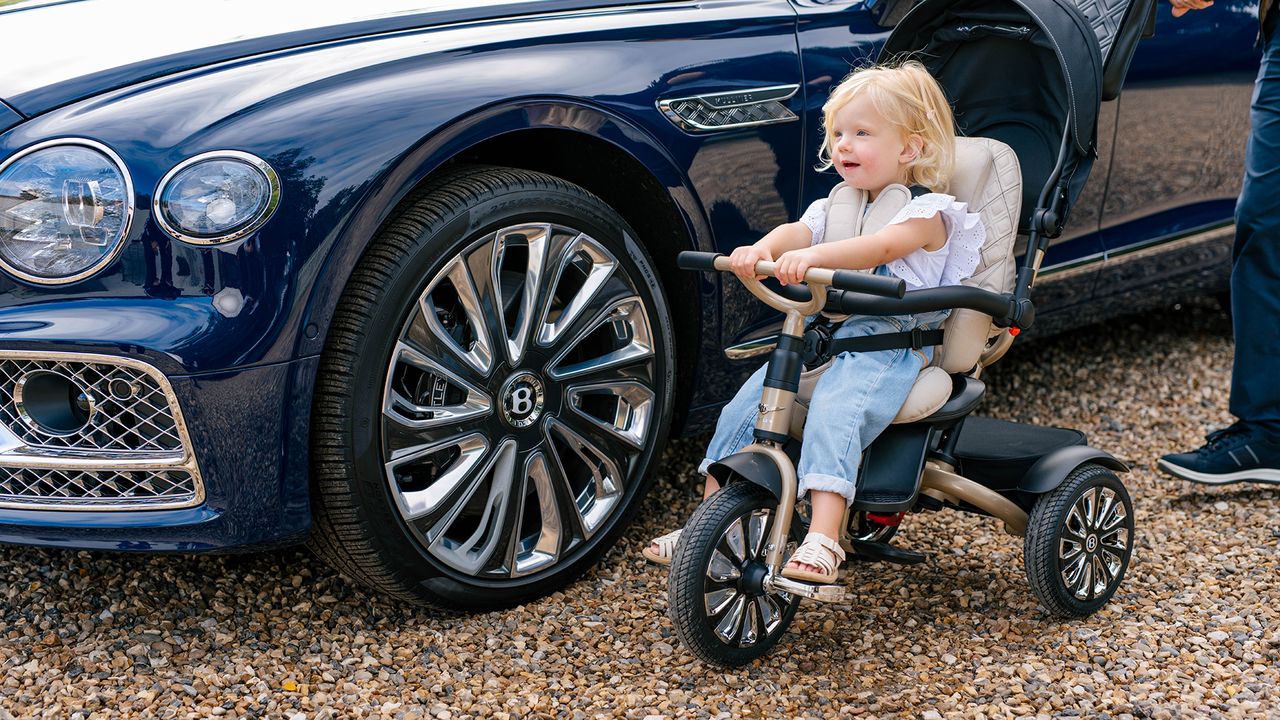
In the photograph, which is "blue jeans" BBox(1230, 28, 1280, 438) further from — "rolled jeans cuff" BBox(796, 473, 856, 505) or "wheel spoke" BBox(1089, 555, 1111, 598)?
"rolled jeans cuff" BBox(796, 473, 856, 505)

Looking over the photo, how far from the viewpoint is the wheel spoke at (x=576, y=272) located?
282 centimetres

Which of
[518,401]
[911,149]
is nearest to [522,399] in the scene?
[518,401]

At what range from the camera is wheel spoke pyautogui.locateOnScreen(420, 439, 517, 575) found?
276 cm

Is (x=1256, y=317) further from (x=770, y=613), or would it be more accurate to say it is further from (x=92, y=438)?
(x=92, y=438)

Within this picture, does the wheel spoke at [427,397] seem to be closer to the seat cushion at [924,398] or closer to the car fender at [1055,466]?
the seat cushion at [924,398]

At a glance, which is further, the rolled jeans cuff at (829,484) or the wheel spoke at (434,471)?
the wheel spoke at (434,471)

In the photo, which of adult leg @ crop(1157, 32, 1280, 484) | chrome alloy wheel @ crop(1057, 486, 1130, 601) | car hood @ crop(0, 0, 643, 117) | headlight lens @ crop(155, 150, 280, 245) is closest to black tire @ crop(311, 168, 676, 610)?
headlight lens @ crop(155, 150, 280, 245)

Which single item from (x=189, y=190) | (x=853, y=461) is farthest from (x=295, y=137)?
(x=853, y=461)

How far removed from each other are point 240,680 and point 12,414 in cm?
70

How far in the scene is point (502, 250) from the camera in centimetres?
275

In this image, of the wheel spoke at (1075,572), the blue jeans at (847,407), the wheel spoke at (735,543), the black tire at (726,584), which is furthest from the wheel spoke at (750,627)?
the wheel spoke at (1075,572)

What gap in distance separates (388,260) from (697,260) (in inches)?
24.5

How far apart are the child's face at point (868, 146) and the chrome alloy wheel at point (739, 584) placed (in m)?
0.74

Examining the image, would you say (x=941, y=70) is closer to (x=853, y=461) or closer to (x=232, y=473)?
(x=853, y=461)
